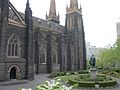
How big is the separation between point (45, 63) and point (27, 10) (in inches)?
719

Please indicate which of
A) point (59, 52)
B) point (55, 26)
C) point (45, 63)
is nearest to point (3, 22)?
point (45, 63)

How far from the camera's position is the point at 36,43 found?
46562mm

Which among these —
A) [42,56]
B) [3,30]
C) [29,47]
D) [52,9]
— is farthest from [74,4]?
[3,30]

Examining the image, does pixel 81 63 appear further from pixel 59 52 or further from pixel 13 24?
pixel 13 24

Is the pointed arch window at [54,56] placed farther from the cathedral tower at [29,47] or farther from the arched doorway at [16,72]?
the arched doorway at [16,72]

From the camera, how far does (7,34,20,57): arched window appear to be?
3272 cm

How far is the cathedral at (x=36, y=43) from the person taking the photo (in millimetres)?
31469

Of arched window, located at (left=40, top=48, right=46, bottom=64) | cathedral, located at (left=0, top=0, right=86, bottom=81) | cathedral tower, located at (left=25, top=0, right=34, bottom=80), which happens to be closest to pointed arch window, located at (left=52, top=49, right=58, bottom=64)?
cathedral, located at (left=0, top=0, right=86, bottom=81)

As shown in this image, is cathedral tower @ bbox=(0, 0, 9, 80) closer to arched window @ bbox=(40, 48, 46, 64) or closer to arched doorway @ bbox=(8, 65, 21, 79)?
arched doorway @ bbox=(8, 65, 21, 79)

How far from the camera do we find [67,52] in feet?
198

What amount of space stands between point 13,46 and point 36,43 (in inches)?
527

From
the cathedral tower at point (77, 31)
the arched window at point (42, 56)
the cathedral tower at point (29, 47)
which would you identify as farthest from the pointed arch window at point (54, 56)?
the cathedral tower at point (29, 47)

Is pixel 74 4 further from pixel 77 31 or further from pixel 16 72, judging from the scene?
pixel 16 72

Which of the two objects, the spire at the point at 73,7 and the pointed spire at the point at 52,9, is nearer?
the spire at the point at 73,7
